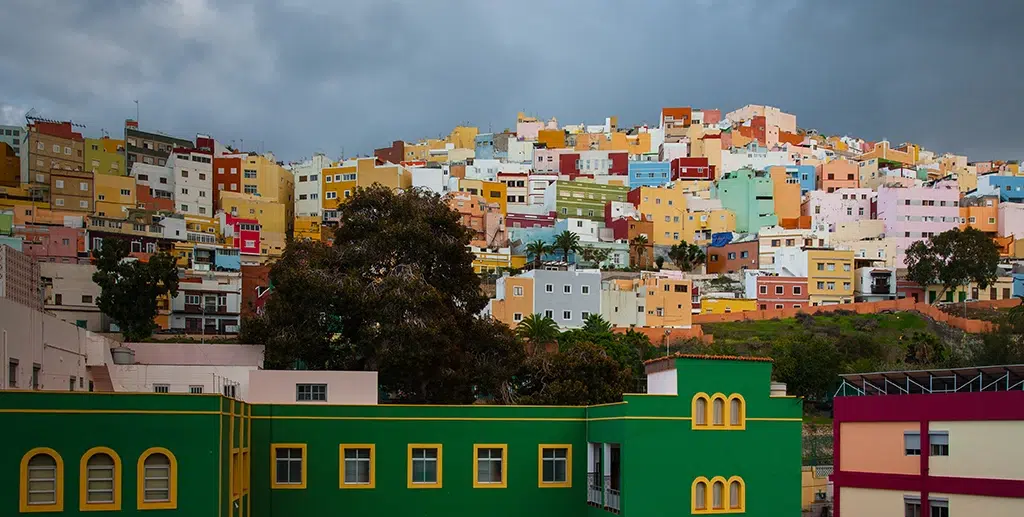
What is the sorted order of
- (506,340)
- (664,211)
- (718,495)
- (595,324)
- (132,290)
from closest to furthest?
1. (718,495)
2. (506,340)
3. (132,290)
4. (595,324)
5. (664,211)

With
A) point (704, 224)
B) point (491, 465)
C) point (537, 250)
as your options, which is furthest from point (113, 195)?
point (491, 465)

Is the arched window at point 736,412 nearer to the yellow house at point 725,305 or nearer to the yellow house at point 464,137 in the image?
the yellow house at point 725,305

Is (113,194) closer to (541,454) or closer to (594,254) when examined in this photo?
(594,254)

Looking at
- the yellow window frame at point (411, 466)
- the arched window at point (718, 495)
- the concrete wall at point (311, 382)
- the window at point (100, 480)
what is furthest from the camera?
the concrete wall at point (311, 382)

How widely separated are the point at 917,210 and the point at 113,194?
192 feet

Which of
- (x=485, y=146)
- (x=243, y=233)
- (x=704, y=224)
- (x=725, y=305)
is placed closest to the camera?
(x=725, y=305)

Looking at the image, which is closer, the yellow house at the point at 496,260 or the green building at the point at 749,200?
the yellow house at the point at 496,260

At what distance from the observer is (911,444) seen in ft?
80.9

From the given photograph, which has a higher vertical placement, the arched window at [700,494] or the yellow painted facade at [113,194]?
the yellow painted facade at [113,194]

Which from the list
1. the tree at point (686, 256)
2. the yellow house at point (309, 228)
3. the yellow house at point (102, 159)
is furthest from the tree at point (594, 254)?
the yellow house at point (102, 159)

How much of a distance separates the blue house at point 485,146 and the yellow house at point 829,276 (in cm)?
4465

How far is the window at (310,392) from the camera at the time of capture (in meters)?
26.9

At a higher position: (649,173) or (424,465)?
(649,173)

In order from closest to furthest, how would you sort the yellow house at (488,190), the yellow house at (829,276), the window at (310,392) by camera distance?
1. the window at (310,392)
2. the yellow house at (829,276)
3. the yellow house at (488,190)
